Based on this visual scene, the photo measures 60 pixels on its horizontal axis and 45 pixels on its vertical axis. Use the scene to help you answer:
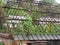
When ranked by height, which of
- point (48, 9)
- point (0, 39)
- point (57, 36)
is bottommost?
point (57, 36)

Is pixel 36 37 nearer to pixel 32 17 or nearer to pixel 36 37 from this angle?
pixel 36 37

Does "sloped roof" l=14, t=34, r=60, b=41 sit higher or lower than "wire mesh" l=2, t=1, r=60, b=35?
lower

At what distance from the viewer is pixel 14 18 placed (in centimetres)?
205

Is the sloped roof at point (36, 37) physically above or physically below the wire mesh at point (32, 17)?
below

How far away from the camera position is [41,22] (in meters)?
2.29

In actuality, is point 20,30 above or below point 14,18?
below

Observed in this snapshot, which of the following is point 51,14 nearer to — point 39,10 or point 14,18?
point 39,10

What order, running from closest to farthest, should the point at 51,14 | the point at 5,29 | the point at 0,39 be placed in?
the point at 0,39, the point at 5,29, the point at 51,14

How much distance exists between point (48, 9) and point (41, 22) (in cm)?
30

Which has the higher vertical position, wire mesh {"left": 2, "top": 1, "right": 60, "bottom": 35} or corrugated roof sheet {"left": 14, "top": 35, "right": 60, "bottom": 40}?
wire mesh {"left": 2, "top": 1, "right": 60, "bottom": 35}

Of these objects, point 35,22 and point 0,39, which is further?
point 35,22

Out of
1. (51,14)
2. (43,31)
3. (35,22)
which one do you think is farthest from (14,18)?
(51,14)

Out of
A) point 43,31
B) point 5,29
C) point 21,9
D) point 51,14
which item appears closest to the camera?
point 5,29

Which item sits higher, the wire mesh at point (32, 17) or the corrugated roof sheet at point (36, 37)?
the wire mesh at point (32, 17)
